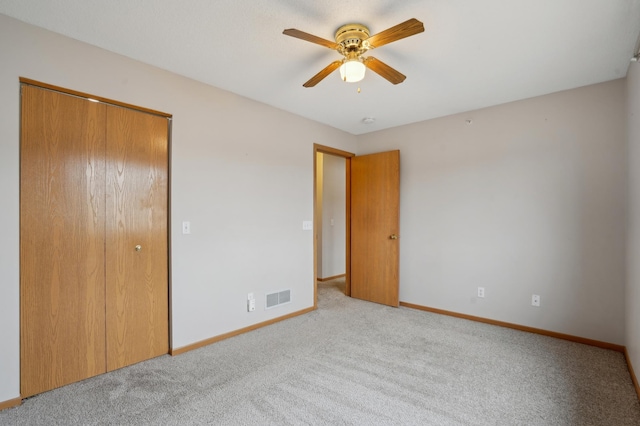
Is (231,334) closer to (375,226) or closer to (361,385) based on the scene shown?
(361,385)

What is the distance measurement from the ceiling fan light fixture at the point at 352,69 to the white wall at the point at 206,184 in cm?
149

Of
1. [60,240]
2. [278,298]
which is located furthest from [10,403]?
[278,298]

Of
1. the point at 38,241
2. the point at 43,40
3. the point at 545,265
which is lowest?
the point at 545,265

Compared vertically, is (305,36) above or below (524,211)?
above

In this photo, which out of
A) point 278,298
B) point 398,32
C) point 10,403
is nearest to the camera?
point 398,32

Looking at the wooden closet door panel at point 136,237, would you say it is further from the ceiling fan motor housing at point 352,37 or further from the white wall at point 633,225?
the white wall at point 633,225

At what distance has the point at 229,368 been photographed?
97.0 inches

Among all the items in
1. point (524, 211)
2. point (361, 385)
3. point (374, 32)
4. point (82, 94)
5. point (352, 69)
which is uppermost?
point (374, 32)

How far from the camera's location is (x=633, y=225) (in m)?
2.36

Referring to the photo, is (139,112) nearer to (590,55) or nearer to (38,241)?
(38,241)

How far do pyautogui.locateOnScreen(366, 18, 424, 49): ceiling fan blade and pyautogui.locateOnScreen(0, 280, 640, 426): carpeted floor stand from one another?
2279 mm

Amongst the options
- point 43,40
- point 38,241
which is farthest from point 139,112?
point 38,241

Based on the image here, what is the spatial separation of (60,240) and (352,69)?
239 cm

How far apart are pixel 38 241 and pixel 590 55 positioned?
4.31 m
